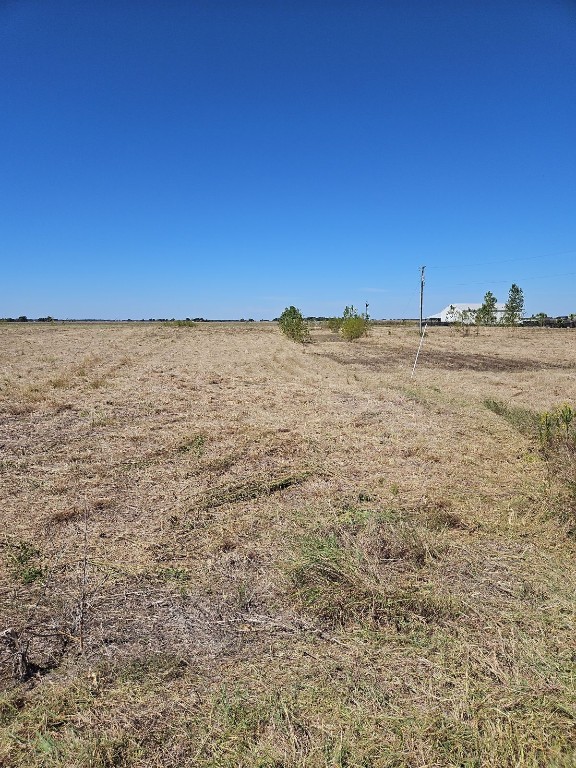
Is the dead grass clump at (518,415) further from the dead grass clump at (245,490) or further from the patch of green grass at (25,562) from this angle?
the patch of green grass at (25,562)

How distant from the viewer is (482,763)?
7.41 ft

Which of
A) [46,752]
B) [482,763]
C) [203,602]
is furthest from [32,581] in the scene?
[482,763]

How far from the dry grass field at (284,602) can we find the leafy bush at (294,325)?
110ft

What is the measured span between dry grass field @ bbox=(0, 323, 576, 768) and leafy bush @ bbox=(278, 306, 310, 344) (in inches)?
1320

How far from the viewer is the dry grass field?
241cm

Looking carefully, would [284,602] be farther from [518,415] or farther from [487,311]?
[487,311]

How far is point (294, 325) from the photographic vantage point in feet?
136

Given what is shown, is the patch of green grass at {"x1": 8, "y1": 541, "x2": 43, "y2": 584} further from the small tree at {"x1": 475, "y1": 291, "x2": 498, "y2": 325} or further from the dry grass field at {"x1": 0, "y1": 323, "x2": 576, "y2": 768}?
the small tree at {"x1": 475, "y1": 291, "x2": 498, "y2": 325}

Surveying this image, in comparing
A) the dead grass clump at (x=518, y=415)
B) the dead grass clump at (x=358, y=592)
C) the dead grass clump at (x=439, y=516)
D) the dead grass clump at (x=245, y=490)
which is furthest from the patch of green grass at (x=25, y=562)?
the dead grass clump at (x=518, y=415)

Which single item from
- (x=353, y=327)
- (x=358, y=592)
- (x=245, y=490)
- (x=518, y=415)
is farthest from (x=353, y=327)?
(x=358, y=592)

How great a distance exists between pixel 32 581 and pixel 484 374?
20181 millimetres

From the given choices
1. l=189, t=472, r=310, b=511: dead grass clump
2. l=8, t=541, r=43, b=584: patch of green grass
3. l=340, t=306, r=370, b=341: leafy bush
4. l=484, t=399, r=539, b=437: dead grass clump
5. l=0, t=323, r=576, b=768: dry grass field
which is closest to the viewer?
l=0, t=323, r=576, b=768: dry grass field

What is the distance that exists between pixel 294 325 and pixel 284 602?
1522 inches

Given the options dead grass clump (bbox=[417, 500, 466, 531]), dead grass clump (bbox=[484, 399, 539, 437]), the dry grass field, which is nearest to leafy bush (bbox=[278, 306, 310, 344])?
dead grass clump (bbox=[484, 399, 539, 437])
